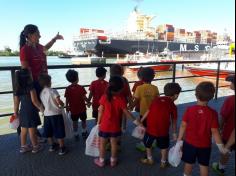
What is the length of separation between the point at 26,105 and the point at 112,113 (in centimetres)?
101

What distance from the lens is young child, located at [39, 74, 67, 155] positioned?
112 inches

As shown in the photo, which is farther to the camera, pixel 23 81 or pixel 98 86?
pixel 98 86

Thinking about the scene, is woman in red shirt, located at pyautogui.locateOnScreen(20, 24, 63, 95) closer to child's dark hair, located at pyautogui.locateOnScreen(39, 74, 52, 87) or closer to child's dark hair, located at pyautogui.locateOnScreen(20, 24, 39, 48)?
child's dark hair, located at pyautogui.locateOnScreen(20, 24, 39, 48)

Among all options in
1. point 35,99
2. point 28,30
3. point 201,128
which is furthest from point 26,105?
point 201,128

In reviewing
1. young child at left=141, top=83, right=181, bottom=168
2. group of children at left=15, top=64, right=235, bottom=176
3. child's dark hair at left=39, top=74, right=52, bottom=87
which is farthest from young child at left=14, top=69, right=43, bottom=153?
young child at left=141, top=83, right=181, bottom=168

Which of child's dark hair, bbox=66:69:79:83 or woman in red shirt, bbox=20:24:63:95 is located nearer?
woman in red shirt, bbox=20:24:63:95

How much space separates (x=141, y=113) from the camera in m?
3.03

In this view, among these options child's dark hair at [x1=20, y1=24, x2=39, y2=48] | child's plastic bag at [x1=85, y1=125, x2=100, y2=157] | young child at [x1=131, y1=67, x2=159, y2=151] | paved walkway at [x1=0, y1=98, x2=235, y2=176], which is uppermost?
child's dark hair at [x1=20, y1=24, x2=39, y2=48]

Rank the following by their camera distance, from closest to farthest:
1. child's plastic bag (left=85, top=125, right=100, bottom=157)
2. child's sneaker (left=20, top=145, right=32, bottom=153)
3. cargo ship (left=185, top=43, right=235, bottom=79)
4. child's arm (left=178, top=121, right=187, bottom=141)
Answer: child's arm (left=178, top=121, right=187, bottom=141) < child's plastic bag (left=85, top=125, right=100, bottom=157) < child's sneaker (left=20, top=145, right=32, bottom=153) < cargo ship (left=185, top=43, right=235, bottom=79)

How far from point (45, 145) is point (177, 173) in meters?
1.65

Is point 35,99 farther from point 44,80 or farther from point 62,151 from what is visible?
point 62,151

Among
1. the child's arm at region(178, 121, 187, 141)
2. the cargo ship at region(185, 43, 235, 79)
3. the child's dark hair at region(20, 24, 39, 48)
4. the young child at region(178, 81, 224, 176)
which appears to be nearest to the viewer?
the young child at region(178, 81, 224, 176)

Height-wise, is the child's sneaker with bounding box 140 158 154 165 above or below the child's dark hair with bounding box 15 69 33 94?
below

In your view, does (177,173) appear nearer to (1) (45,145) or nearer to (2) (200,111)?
(2) (200,111)
